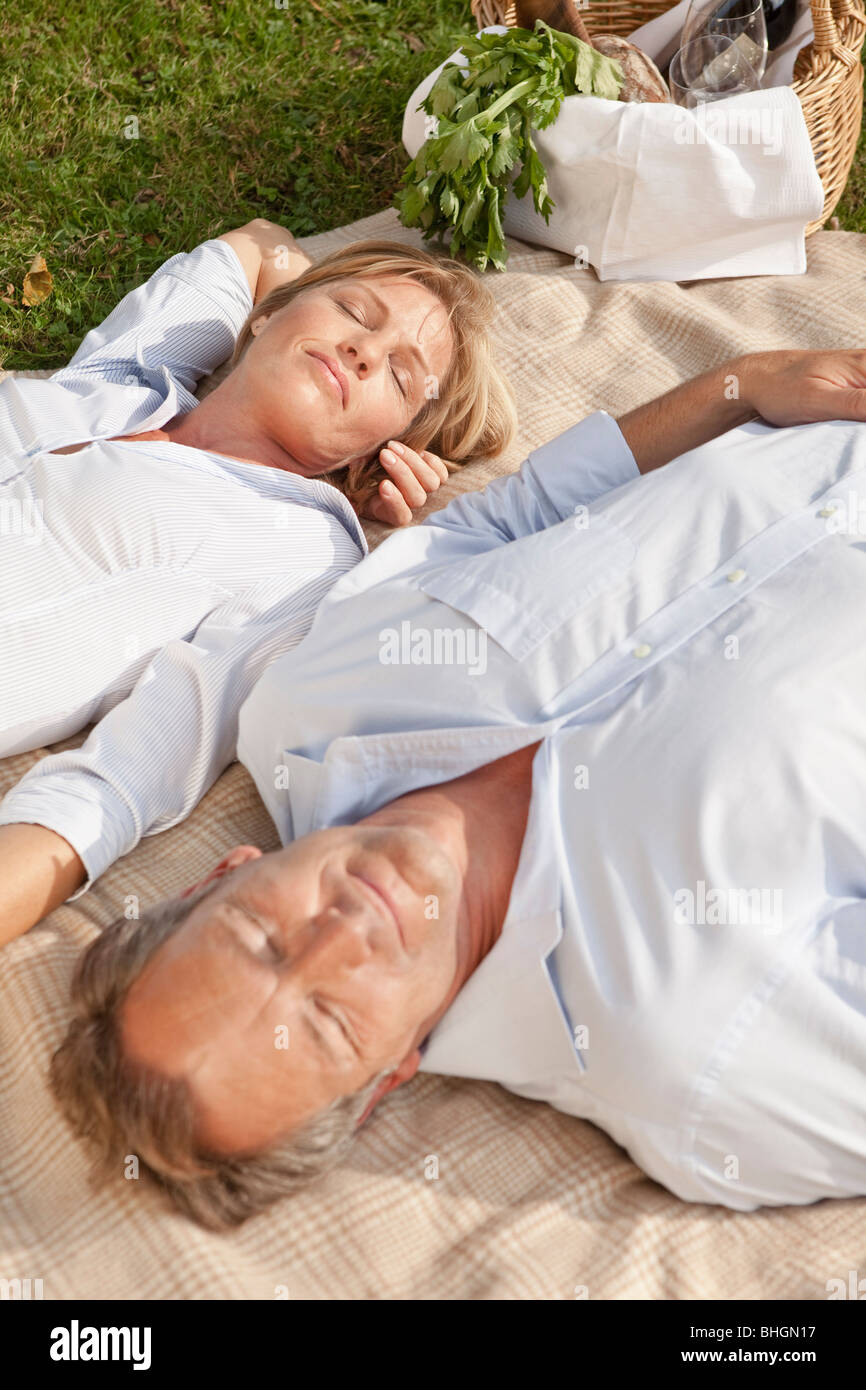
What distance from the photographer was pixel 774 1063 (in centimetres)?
202

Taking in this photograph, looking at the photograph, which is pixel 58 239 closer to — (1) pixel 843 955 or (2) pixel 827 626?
(2) pixel 827 626

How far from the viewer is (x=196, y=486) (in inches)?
119

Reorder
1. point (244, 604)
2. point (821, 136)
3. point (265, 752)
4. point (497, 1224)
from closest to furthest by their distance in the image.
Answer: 1. point (497, 1224)
2. point (265, 752)
3. point (244, 604)
4. point (821, 136)

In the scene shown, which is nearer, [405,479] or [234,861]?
[234,861]

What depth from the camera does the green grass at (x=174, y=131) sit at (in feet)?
13.8

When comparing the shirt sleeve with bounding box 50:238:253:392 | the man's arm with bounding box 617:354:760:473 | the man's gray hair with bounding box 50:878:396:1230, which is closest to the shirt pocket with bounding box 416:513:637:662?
the man's arm with bounding box 617:354:760:473

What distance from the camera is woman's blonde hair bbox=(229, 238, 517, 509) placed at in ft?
11.0

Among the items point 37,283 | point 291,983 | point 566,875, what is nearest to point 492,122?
point 37,283

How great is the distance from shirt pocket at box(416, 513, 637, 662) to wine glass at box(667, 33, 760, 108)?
2.24 metres

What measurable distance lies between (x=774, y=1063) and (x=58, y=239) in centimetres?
364

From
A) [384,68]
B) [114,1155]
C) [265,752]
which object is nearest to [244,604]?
[265,752]

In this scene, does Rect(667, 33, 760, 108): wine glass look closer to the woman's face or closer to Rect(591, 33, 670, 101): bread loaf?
Rect(591, 33, 670, 101): bread loaf

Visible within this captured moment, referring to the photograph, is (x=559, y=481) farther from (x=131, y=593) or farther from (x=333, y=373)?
(x=131, y=593)

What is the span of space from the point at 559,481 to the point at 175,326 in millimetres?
1409
